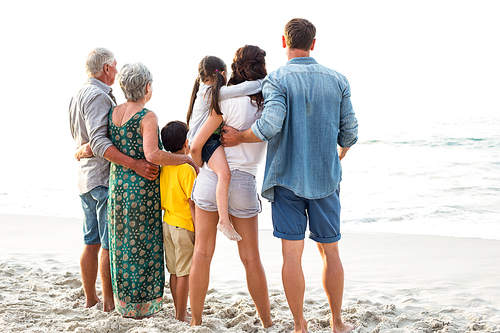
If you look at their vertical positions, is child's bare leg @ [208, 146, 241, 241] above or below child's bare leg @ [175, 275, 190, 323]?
above

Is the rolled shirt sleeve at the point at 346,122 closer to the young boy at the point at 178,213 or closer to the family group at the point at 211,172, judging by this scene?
the family group at the point at 211,172

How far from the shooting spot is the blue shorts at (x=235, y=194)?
7.21 feet

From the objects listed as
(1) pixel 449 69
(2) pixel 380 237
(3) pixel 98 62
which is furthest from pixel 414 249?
(1) pixel 449 69

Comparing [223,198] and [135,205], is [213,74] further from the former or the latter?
[135,205]

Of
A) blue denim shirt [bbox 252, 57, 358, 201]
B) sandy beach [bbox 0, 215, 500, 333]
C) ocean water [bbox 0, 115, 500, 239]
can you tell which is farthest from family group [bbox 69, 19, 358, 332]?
ocean water [bbox 0, 115, 500, 239]

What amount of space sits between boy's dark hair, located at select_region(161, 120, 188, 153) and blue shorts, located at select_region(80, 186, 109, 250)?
1.68ft

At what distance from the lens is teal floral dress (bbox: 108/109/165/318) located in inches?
96.2

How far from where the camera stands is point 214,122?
218 cm

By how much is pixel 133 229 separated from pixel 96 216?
0.39 m

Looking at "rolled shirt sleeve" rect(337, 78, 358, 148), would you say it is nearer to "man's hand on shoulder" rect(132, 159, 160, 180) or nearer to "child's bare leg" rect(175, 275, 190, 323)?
"man's hand on shoulder" rect(132, 159, 160, 180)

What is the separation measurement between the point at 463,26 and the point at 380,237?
74.5 ft

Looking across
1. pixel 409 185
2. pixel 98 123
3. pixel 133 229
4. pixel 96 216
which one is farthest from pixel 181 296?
pixel 409 185

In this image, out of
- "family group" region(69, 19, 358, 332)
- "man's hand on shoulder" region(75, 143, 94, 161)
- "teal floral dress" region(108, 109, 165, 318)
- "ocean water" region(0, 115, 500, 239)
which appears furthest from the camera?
"ocean water" region(0, 115, 500, 239)

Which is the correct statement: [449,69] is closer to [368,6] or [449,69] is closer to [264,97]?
[368,6]
